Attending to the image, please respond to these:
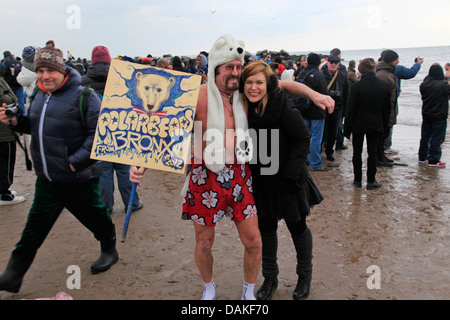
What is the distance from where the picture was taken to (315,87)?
20.8ft

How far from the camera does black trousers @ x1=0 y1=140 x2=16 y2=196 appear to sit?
4898mm

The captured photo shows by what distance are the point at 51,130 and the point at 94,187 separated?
24.2 inches

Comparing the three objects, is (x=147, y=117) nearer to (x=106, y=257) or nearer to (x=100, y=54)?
(x=106, y=257)

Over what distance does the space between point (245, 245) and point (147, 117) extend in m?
1.23

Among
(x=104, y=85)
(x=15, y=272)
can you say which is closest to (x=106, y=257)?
(x=15, y=272)

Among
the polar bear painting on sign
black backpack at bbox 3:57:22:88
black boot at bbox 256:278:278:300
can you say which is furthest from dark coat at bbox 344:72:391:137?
black backpack at bbox 3:57:22:88

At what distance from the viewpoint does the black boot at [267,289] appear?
2.96m

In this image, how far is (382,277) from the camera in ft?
A: 10.7

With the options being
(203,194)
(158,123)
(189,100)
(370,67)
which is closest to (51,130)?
(158,123)

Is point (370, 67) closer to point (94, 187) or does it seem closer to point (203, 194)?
point (203, 194)

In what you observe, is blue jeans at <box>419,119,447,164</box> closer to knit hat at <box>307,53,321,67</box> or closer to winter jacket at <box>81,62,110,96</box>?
knit hat at <box>307,53,321,67</box>

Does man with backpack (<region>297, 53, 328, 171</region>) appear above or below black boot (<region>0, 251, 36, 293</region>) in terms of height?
above

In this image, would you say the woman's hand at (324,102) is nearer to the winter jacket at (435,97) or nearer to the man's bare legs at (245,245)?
the man's bare legs at (245,245)

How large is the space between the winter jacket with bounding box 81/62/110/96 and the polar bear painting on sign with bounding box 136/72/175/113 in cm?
190
